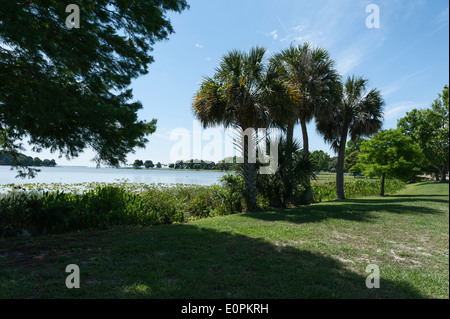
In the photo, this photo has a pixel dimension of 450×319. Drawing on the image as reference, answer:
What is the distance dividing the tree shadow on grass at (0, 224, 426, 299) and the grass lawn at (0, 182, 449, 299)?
15 mm

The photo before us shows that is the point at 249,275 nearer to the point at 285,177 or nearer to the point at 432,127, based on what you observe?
the point at 285,177

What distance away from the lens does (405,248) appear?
5.18 meters

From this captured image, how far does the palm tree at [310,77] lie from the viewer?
47.0 feet

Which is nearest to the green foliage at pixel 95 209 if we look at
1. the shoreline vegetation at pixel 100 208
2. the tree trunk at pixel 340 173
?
the shoreline vegetation at pixel 100 208

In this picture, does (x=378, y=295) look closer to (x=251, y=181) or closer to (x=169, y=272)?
(x=169, y=272)

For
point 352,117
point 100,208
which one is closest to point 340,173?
point 352,117

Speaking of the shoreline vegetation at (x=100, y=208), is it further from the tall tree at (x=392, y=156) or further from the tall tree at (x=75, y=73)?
the tall tree at (x=392, y=156)

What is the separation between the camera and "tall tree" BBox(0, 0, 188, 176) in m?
4.56

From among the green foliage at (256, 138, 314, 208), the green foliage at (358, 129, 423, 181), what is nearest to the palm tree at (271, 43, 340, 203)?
the green foliage at (256, 138, 314, 208)

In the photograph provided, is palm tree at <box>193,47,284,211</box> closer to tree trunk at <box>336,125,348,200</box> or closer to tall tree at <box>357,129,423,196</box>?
tree trunk at <box>336,125,348,200</box>

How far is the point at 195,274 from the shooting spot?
359cm

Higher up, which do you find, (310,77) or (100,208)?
(310,77)

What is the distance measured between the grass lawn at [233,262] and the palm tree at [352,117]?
1195cm

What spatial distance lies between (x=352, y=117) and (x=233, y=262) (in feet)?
58.8
